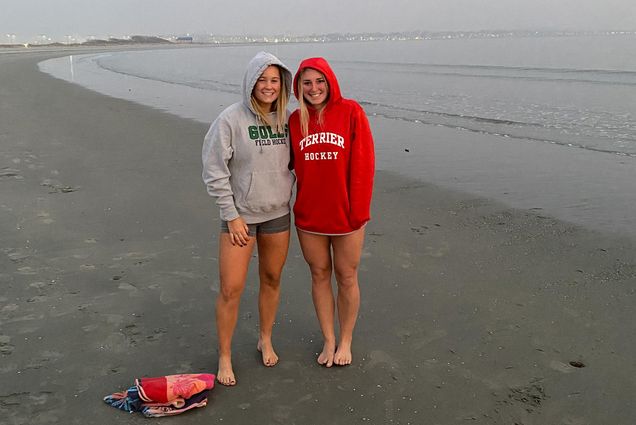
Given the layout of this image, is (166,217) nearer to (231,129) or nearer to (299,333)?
(299,333)

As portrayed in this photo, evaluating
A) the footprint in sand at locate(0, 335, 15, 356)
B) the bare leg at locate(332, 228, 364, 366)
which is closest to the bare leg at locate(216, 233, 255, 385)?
the bare leg at locate(332, 228, 364, 366)

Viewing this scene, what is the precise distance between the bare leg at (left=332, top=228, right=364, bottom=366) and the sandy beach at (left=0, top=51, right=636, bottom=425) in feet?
0.41

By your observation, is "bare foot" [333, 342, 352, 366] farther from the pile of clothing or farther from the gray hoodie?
the gray hoodie

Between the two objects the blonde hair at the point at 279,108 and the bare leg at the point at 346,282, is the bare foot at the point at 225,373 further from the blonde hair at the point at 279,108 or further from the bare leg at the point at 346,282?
the blonde hair at the point at 279,108

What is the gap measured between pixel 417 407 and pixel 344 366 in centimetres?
57

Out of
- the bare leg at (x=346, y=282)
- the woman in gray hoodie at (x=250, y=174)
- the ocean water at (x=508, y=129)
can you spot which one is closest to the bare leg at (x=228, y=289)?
the woman in gray hoodie at (x=250, y=174)

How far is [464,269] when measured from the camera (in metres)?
4.77

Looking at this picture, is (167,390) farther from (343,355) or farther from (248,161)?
(248,161)

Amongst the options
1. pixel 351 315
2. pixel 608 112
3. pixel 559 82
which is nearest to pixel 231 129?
pixel 351 315

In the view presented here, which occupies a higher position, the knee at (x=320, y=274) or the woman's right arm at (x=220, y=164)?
the woman's right arm at (x=220, y=164)

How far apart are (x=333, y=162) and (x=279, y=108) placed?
1.47 feet

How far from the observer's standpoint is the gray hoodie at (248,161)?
116 inches

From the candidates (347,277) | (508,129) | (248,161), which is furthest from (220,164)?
(508,129)

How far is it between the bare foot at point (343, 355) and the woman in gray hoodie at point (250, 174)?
67cm
